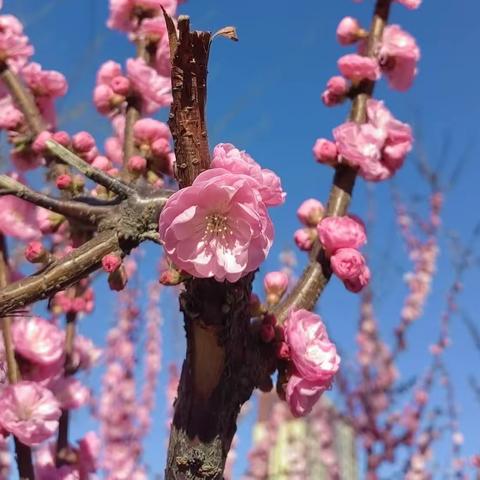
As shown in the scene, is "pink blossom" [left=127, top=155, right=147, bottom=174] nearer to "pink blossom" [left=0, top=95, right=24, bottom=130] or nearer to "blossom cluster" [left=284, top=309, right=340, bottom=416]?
"pink blossom" [left=0, top=95, right=24, bottom=130]

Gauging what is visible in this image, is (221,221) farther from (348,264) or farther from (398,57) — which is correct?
(398,57)

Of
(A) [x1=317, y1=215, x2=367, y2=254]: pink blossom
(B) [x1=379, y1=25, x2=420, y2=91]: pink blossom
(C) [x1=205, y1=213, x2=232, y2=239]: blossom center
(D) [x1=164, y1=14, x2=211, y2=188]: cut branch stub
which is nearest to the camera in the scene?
(D) [x1=164, y1=14, x2=211, y2=188]: cut branch stub

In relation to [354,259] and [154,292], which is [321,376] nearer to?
[354,259]

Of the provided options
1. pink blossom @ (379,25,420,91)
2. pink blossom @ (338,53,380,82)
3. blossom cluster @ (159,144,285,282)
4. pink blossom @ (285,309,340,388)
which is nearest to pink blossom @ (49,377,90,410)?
pink blossom @ (285,309,340,388)

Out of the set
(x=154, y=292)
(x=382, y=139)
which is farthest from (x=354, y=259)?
(x=154, y=292)

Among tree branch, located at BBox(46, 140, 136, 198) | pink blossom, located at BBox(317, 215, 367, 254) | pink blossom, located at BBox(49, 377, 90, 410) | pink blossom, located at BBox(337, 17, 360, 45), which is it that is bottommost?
pink blossom, located at BBox(49, 377, 90, 410)

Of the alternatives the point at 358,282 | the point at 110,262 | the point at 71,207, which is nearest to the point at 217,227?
the point at 110,262
